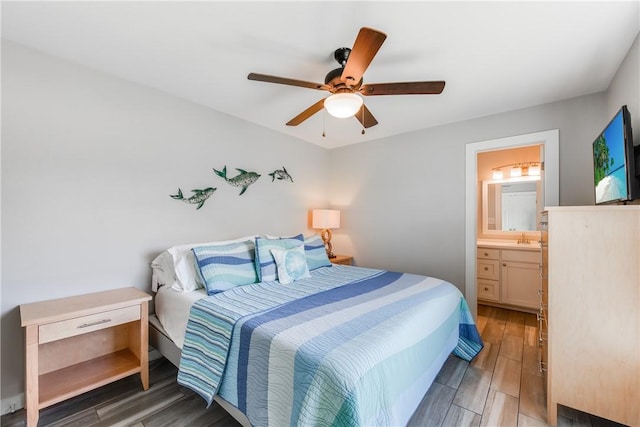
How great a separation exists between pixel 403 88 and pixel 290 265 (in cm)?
167

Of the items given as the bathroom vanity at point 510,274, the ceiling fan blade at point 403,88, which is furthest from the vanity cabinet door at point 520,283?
the ceiling fan blade at point 403,88

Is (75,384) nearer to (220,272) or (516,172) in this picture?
(220,272)

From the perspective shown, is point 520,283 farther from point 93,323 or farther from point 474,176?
point 93,323

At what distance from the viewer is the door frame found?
257 cm

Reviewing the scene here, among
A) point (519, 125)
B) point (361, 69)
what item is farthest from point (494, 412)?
point (519, 125)

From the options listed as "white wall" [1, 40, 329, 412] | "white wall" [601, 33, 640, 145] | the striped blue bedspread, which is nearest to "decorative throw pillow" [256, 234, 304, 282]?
the striped blue bedspread

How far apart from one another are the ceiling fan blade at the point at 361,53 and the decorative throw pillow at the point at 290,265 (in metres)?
1.50

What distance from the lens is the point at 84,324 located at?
1731 mm

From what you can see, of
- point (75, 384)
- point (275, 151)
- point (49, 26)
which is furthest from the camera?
point (275, 151)

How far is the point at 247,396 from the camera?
1.42 meters

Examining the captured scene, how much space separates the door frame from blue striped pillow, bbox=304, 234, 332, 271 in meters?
1.59

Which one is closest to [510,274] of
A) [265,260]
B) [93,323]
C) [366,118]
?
[366,118]

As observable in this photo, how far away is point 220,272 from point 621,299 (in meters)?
2.52

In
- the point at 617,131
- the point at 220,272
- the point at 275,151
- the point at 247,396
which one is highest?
the point at 275,151
